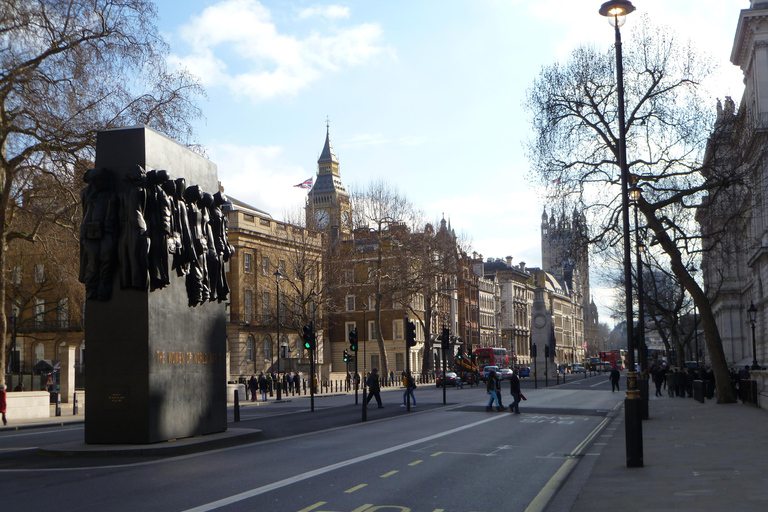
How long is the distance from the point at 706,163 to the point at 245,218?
44121 mm

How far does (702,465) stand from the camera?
12625 mm

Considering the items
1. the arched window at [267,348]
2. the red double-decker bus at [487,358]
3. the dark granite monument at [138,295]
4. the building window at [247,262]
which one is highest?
the building window at [247,262]

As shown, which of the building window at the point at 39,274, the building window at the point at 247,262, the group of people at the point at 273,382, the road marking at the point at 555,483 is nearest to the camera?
the road marking at the point at 555,483

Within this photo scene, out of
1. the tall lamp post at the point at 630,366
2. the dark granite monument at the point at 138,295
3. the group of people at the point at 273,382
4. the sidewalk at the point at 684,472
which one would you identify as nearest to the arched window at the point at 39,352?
the group of people at the point at 273,382

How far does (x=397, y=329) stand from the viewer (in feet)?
290

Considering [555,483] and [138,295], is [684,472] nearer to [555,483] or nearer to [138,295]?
[555,483]

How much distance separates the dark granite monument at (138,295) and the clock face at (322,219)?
156ft

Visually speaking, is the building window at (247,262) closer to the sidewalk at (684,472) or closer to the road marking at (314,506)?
the sidewalk at (684,472)

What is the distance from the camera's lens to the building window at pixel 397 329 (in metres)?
87.8

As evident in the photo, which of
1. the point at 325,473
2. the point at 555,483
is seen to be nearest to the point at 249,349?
the point at 325,473

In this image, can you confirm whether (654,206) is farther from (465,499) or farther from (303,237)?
(303,237)

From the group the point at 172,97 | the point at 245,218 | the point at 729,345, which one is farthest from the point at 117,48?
the point at 729,345

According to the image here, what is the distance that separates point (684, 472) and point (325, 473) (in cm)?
547

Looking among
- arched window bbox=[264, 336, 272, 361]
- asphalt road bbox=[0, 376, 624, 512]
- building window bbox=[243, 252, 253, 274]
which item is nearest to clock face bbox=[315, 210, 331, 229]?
building window bbox=[243, 252, 253, 274]
